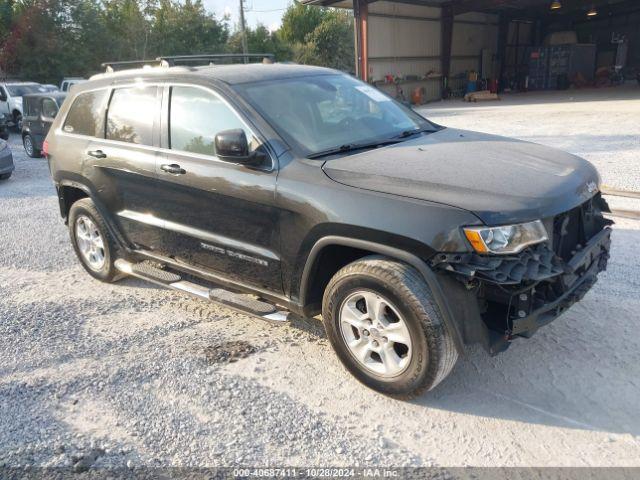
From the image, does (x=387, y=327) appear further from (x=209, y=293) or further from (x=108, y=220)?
(x=108, y=220)

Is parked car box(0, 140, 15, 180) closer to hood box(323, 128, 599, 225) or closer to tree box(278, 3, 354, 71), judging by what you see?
hood box(323, 128, 599, 225)

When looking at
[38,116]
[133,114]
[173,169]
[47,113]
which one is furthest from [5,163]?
[173,169]

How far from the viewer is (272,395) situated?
3.39 m

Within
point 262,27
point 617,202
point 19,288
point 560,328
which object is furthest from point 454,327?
point 262,27

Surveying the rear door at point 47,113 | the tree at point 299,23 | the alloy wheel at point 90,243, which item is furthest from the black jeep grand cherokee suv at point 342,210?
the tree at point 299,23

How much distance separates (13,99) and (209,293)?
1945cm

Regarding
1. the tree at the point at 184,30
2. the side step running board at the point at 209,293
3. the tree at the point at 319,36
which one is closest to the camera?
the side step running board at the point at 209,293

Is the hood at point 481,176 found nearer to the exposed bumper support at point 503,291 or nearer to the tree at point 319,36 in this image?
the exposed bumper support at point 503,291

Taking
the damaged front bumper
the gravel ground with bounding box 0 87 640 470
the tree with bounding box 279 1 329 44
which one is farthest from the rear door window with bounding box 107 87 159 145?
the tree with bounding box 279 1 329 44

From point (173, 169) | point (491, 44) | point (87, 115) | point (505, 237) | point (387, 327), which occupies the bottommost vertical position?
point (387, 327)

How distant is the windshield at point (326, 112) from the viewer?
372 centimetres

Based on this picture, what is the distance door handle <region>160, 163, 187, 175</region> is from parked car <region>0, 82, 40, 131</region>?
18.5 meters

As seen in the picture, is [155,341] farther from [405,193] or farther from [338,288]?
[405,193]

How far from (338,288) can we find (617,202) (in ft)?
16.2
